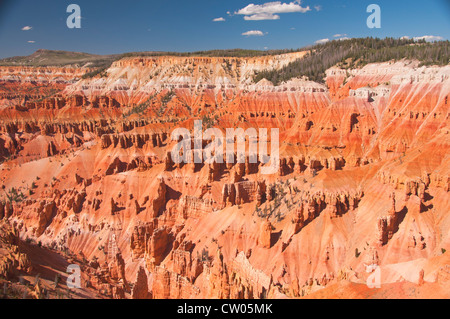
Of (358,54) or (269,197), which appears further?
(358,54)

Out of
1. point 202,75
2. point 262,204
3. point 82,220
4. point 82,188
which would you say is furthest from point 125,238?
point 202,75

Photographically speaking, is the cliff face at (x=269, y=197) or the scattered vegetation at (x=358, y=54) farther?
the scattered vegetation at (x=358, y=54)

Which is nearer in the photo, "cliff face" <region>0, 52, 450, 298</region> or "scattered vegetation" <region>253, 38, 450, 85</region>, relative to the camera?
"cliff face" <region>0, 52, 450, 298</region>

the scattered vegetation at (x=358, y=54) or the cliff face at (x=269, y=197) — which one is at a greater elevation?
the scattered vegetation at (x=358, y=54)

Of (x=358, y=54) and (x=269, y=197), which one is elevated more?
(x=358, y=54)

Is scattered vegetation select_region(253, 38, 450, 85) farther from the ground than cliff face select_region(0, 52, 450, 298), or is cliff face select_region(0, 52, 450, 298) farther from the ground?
scattered vegetation select_region(253, 38, 450, 85)

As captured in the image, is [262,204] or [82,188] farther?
[82,188]
